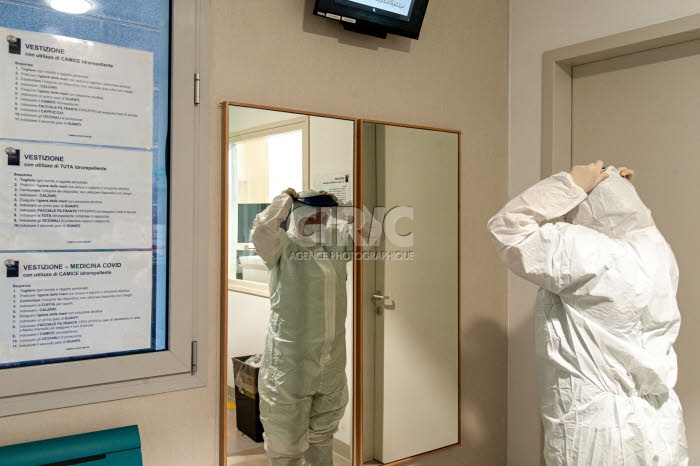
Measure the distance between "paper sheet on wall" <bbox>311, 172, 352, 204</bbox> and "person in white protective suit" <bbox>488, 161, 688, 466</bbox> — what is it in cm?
48

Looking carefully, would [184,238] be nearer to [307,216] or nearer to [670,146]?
[307,216]

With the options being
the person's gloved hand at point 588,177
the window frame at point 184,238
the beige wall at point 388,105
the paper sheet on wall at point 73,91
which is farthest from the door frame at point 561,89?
the paper sheet on wall at point 73,91

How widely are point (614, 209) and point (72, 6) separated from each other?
60.6 inches

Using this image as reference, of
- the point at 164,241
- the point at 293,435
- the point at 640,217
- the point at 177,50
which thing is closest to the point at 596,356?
the point at 640,217

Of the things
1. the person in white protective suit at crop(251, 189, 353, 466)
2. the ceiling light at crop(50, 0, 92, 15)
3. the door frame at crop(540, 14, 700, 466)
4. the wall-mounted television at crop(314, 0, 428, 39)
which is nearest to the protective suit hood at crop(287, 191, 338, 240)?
the person in white protective suit at crop(251, 189, 353, 466)

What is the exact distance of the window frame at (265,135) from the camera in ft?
5.04

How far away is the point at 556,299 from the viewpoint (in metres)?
1.58

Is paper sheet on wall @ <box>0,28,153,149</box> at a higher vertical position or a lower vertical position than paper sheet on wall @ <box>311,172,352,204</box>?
higher

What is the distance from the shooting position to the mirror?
6.06 ft

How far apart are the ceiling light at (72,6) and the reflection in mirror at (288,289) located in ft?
1.39

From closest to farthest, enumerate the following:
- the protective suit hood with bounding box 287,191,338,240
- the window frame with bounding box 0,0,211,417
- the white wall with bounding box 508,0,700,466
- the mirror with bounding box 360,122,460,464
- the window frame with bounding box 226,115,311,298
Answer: the window frame with bounding box 0,0,211,417 → the window frame with bounding box 226,115,311,298 → the protective suit hood with bounding box 287,191,338,240 → the mirror with bounding box 360,122,460,464 → the white wall with bounding box 508,0,700,466

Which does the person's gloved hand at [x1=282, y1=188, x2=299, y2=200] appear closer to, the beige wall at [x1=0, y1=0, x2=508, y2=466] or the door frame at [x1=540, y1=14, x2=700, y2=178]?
the beige wall at [x1=0, y1=0, x2=508, y2=466]

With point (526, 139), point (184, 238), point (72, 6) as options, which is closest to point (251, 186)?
point (184, 238)

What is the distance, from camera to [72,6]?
1.30 m
